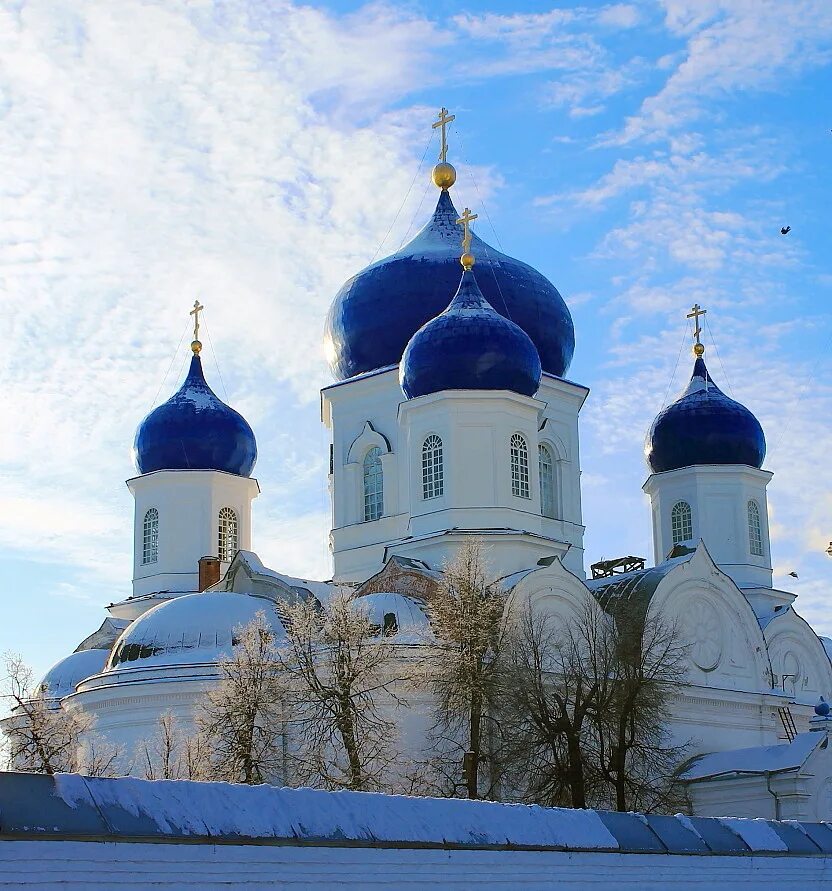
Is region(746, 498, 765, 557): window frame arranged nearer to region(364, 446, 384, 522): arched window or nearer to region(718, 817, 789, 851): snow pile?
region(364, 446, 384, 522): arched window

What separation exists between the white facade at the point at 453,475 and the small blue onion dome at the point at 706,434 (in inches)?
116

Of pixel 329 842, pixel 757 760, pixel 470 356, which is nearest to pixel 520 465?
pixel 470 356

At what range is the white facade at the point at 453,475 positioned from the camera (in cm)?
2278

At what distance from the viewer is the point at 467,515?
74.4ft

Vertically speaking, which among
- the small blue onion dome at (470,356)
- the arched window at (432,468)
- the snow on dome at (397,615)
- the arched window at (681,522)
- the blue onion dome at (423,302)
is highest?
the blue onion dome at (423,302)

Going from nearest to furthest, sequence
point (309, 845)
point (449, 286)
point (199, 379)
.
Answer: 1. point (309, 845)
2. point (449, 286)
3. point (199, 379)

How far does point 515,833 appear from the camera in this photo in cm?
970

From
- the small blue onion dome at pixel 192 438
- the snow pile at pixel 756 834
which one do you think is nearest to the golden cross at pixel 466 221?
the small blue onion dome at pixel 192 438

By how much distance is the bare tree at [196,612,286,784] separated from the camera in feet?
60.1

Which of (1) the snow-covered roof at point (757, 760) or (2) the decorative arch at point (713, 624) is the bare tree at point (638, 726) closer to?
(1) the snow-covered roof at point (757, 760)

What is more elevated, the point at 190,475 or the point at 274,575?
the point at 190,475

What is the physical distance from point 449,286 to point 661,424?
578 centimetres

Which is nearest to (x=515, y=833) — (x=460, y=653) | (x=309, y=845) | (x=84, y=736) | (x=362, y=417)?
(x=309, y=845)

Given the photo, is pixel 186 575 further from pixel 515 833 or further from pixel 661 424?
pixel 515 833
